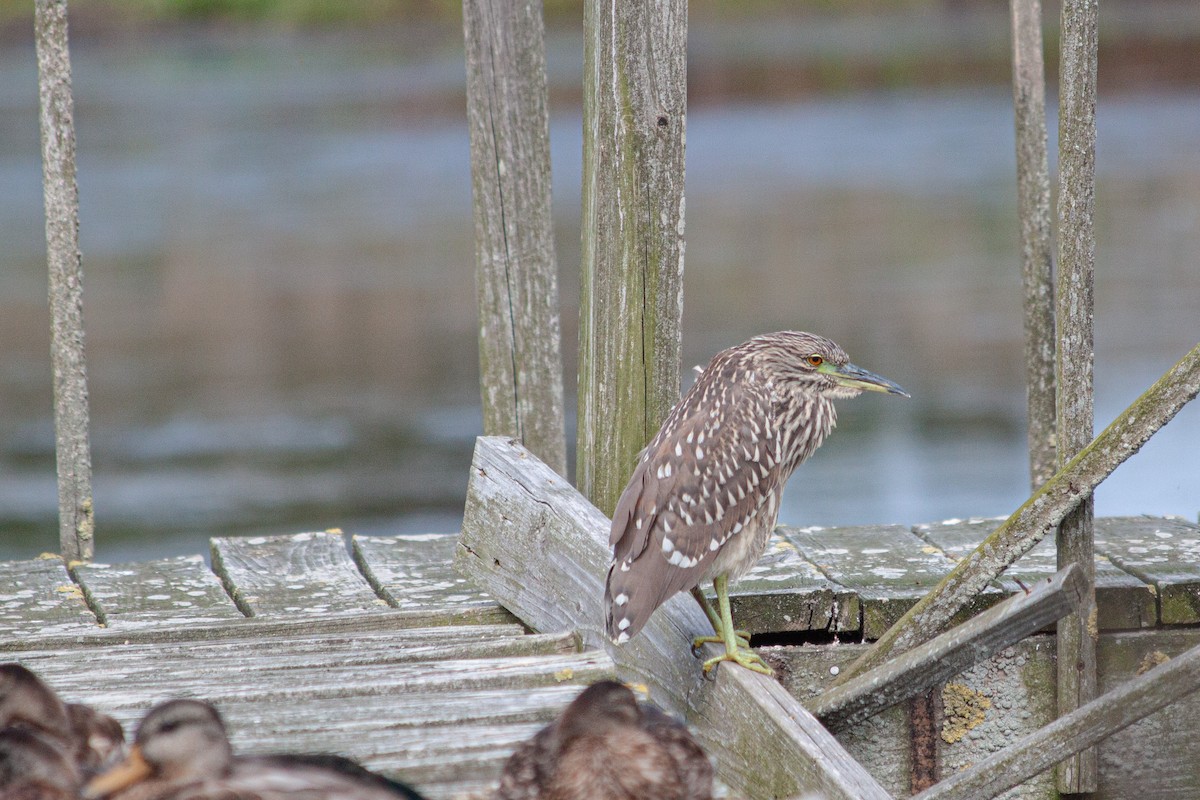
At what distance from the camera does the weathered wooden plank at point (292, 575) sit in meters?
4.29

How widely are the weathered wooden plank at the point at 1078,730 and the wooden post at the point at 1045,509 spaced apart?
37 centimetres

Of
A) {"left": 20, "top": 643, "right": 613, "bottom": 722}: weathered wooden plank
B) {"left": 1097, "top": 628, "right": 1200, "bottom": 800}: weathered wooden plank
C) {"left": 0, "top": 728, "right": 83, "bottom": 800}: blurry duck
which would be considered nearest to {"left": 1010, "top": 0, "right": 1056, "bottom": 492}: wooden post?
{"left": 1097, "top": 628, "right": 1200, "bottom": 800}: weathered wooden plank

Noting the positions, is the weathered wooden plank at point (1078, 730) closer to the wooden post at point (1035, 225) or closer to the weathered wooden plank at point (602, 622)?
the weathered wooden plank at point (602, 622)

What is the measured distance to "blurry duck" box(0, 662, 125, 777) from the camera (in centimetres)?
288

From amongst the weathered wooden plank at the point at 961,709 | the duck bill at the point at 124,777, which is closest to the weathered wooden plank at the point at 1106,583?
the weathered wooden plank at the point at 961,709

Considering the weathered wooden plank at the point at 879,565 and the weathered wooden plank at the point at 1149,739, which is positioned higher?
the weathered wooden plank at the point at 879,565

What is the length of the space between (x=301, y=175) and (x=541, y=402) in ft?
46.6

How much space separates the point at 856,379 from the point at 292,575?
Answer: 1681 millimetres

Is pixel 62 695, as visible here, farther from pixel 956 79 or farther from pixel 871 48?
pixel 871 48

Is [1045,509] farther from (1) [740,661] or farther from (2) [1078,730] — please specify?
(1) [740,661]

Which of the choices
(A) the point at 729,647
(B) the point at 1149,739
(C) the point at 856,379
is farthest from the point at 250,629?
(B) the point at 1149,739

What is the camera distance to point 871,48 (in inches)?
1097

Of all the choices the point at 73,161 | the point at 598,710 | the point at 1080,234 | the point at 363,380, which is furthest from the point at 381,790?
the point at 363,380

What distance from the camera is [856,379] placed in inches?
153
